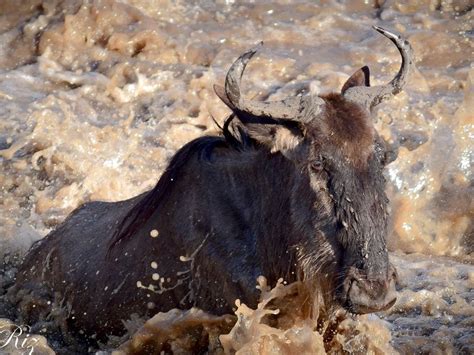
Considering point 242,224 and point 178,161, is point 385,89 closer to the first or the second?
point 242,224

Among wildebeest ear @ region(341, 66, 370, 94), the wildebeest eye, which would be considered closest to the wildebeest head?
the wildebeest eye

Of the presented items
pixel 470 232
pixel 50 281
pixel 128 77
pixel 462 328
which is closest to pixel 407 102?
pixel 470 232

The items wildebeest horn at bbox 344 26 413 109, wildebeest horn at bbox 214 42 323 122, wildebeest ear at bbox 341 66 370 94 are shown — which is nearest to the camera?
wildebeest horn at bbox 214 42 323 122

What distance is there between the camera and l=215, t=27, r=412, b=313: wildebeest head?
5.03 m

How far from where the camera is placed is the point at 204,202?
232 inches

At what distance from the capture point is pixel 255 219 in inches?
223

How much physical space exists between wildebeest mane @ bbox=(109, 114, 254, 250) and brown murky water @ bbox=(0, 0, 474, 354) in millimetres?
1834
